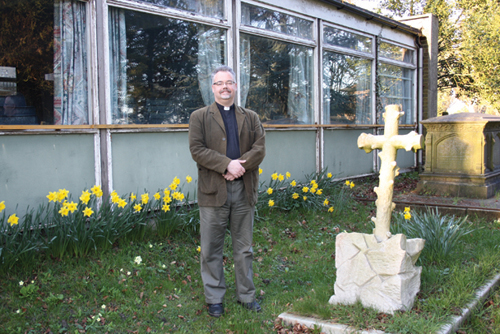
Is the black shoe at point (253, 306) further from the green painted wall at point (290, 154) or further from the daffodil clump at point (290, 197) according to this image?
the green painted wall at point (290, 154)

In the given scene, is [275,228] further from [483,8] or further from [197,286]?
[483,8]

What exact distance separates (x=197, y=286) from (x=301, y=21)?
5.80 meters

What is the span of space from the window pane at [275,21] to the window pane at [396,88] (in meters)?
3.35

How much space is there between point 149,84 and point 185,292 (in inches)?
113

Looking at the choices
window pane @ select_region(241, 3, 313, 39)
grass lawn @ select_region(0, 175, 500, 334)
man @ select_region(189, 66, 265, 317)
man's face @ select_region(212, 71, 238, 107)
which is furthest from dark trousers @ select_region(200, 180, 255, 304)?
window pane @ select_region(241, 3, 313, 39)

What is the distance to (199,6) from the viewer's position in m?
6.25

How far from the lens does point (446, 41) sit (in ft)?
54.2

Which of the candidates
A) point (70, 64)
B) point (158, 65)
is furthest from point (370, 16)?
point (70, 64)

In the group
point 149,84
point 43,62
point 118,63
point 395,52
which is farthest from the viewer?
point 395,52

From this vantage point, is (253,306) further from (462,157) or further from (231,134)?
(462,157)

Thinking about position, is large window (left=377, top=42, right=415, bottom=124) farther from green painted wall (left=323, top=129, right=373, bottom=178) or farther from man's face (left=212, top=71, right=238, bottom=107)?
man's face (left=212, top=71, right=238, bottom=107)

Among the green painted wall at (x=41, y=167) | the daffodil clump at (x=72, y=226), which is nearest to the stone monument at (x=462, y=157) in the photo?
the daffodil clump at (x=72, y=226)

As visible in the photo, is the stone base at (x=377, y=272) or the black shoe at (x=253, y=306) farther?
the black shoe at (x=253, y=306)

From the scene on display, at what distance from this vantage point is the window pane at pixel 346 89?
9148mm
